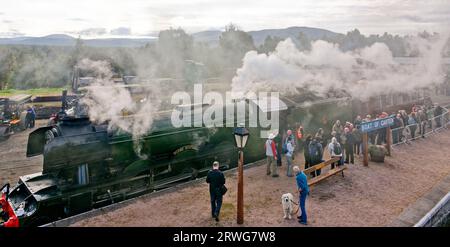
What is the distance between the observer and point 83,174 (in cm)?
826

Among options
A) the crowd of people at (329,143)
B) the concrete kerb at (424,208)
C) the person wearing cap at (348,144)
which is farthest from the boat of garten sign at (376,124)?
the concrete kerb at (424,208)

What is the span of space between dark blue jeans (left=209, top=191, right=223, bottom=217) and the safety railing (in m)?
9.31

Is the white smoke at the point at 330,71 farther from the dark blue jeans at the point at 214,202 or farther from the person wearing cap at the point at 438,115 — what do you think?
the dark blue jeans at the point at 214,202

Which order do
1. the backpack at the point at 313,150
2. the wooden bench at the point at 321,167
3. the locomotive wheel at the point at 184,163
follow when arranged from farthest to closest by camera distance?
the backpack at the point at 313,150, the locomotive wheel at the point at 184,163, the wooden bench at the point at 321,167

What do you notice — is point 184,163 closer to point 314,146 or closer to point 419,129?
point 314,146

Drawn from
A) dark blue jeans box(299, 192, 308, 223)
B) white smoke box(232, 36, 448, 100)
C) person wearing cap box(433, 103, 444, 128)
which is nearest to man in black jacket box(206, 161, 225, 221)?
dark blue jeans box(299, 192, 308, 223)

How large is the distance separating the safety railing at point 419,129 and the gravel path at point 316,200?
237cm

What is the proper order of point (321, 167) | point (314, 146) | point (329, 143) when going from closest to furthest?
point (321, 167) → point (314, 146) → point (329, 143)

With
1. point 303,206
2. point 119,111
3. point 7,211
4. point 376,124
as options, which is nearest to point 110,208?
point 7,211

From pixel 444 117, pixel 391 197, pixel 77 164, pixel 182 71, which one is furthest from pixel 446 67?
pixel 77 164

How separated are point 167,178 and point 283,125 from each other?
4844mm

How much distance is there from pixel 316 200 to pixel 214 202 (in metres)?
2.78

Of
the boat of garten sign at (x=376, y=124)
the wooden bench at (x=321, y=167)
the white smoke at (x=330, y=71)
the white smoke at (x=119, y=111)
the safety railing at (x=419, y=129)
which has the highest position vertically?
the white smoke at (x=330, y=71)

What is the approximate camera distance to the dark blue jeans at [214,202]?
757 centimetres
